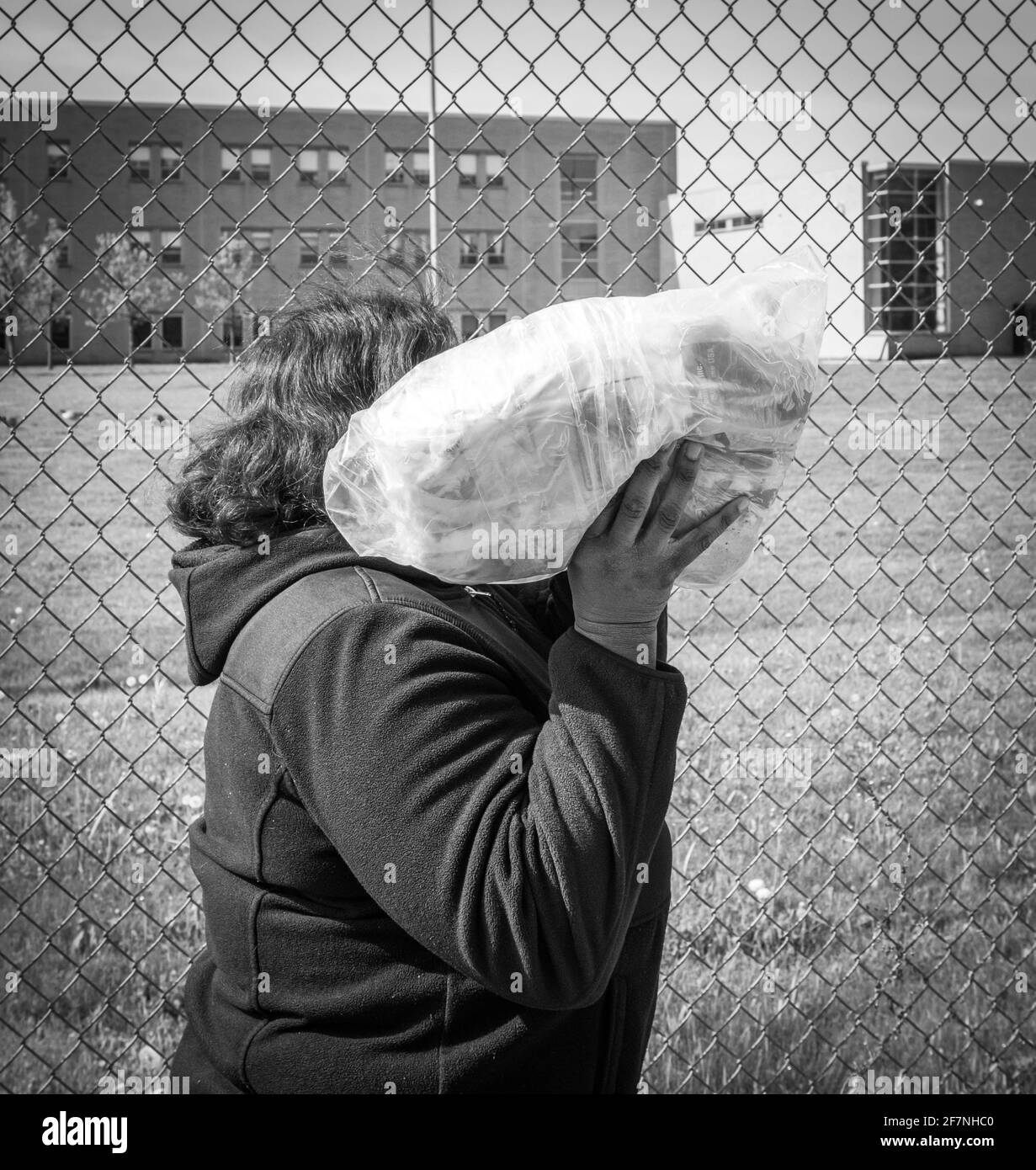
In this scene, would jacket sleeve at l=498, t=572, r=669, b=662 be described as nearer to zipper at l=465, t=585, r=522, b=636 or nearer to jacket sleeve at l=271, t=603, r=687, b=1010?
zipper at l=465, t=585, r=522, b=636

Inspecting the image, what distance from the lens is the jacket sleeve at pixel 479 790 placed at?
1.30m

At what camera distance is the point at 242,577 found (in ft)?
4.94

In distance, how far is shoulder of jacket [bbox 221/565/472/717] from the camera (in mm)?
1367

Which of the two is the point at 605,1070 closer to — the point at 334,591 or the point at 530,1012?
the point at 530,1012

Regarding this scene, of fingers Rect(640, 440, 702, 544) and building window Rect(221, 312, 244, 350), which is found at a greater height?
building window Rect(221, 312, 244, 350)

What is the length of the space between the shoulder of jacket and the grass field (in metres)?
0.69

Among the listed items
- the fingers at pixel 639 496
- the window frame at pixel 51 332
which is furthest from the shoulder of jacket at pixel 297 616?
the window frame at pixel 51 332

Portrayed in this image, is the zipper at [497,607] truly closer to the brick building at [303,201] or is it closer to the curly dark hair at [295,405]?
the curly dark hair at [295,405]

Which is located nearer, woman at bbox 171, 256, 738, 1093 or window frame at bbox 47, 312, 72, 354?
woman at bbox 171, 256, 738, 1093

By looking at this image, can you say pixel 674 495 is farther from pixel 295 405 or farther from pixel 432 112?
pixel 432 112

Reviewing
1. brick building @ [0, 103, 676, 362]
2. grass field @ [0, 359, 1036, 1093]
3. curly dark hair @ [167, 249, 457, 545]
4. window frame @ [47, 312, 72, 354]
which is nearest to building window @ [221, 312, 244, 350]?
brick building @ [0, 103, 676, 362]

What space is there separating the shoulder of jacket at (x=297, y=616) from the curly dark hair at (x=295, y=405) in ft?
0.45

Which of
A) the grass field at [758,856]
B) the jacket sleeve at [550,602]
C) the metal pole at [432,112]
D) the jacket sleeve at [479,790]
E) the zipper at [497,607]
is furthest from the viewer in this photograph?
the grass field at [758,856]
